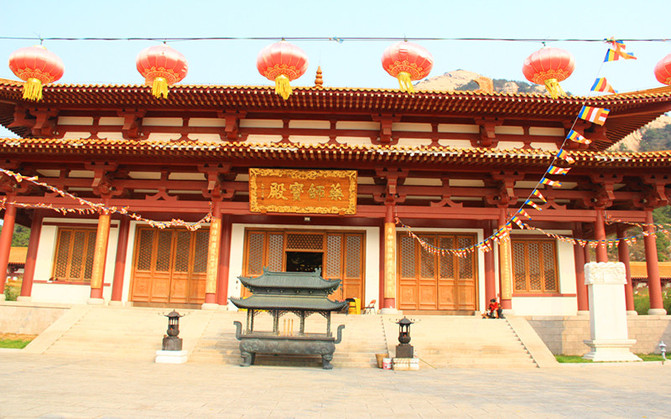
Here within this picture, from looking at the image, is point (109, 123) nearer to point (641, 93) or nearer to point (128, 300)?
point (128, 300)

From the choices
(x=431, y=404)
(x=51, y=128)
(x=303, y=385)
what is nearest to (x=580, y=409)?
(x=431, y=404)

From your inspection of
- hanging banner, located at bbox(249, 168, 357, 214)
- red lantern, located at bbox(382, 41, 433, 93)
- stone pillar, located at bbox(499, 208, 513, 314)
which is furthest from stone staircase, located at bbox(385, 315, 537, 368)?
red lantern, located at bbox(382, 41, 433, 93)

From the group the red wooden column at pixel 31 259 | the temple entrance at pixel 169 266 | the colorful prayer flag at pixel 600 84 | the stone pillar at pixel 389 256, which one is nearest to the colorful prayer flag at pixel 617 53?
the colorful prayer flag at pixel 600 84

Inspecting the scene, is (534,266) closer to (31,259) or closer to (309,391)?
(309,391)

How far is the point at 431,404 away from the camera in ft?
18.1

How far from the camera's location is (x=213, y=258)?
1255 centimetres

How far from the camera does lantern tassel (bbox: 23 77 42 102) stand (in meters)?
13.1

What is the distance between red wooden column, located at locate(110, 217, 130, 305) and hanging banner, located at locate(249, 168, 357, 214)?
4.36m

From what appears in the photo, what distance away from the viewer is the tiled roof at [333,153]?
1165 centimetres

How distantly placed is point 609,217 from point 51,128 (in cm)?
1695

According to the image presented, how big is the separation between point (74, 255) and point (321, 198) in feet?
26.4

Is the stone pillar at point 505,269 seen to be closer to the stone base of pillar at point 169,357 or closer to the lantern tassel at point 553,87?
the lantern tassel at point 553,87

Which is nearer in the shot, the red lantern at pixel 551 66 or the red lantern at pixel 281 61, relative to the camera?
the red lantern at pixel 281 61

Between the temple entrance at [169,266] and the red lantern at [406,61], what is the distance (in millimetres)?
7738
